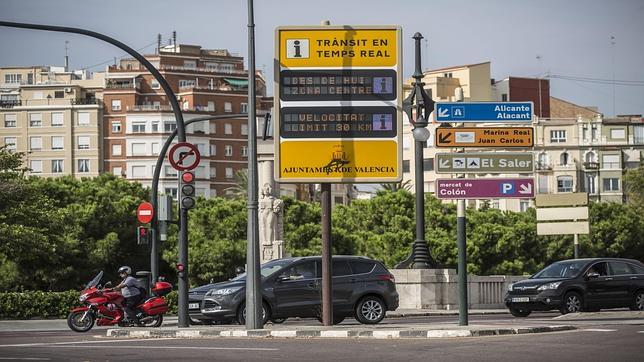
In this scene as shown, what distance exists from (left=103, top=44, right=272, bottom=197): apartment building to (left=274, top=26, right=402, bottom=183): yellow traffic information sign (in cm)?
9794

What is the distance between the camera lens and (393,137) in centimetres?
2253

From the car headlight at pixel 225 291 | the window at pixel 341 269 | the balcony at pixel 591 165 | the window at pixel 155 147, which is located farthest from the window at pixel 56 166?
the window at pixel 341 269

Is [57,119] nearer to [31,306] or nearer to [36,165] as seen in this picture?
[36,165]

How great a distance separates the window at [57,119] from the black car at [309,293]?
99.4 meters

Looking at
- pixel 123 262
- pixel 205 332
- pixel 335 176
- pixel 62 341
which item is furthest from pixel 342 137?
pixel 123 262

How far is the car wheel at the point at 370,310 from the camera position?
2594 cm

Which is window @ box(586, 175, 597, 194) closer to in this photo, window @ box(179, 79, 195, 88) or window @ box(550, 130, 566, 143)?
window @ box(550, 130, 566, 143)

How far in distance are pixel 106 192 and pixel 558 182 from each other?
59073 millimetres

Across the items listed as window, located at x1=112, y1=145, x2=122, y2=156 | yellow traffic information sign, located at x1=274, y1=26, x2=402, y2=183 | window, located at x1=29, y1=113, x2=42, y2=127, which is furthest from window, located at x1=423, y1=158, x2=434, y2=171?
yellow traffic information sign, located at x1=274, y1=26, x2=402, y2=183

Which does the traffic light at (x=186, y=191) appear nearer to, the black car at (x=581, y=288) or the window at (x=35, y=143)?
the black car at (x=581, y=288)

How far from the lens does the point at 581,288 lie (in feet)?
95.2

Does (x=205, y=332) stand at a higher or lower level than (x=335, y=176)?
lower

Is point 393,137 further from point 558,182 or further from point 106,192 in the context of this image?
point 558,182

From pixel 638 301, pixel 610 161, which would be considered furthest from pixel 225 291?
pixel 610 161
